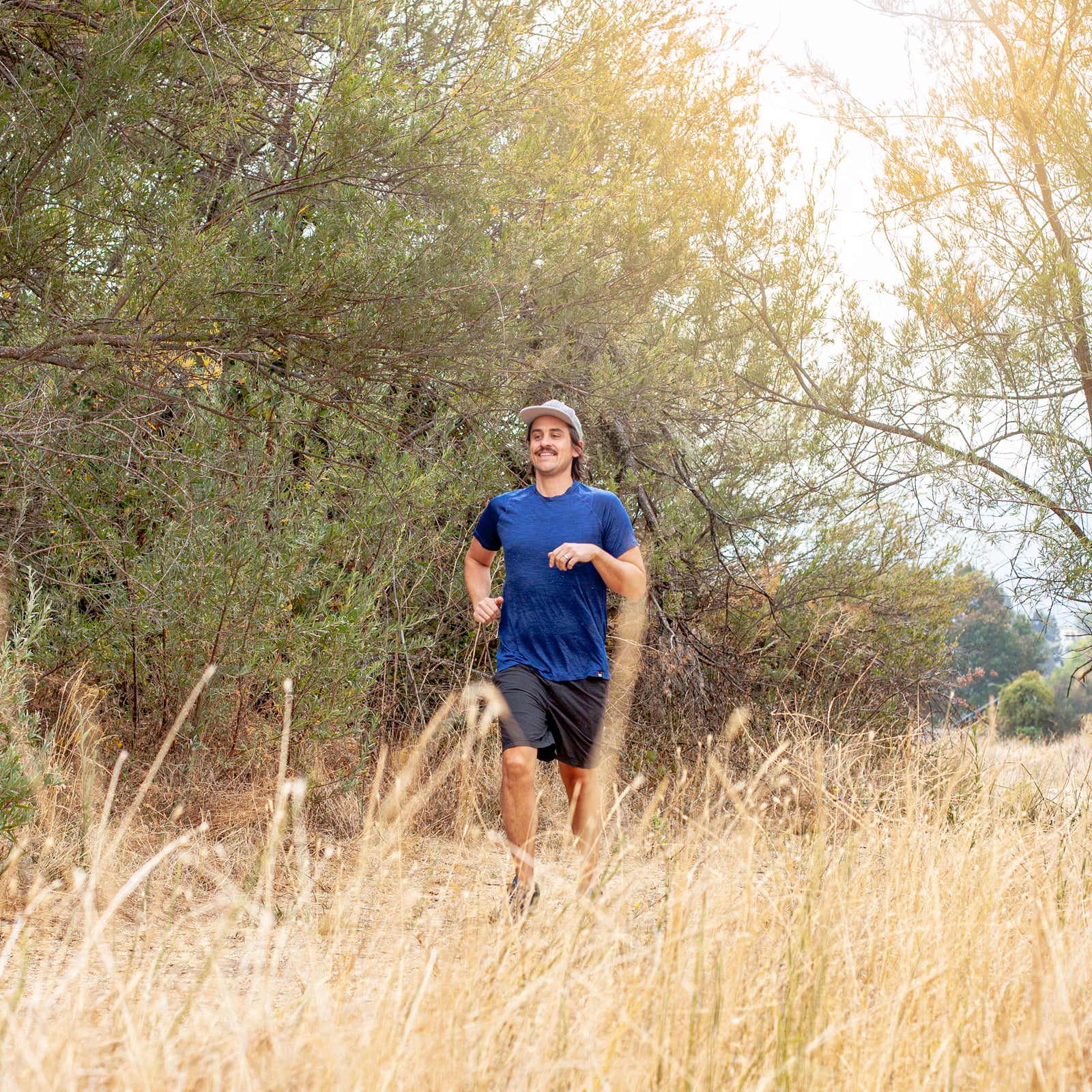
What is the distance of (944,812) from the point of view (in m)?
4.16

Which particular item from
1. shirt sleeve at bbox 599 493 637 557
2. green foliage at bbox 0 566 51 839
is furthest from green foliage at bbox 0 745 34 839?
shirt sleeve at bbox 599 493 637 557

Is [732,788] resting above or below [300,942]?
above

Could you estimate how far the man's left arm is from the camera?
379 centimetres

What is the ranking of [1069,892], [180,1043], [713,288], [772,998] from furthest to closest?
[713,288] → [1069,892] → [772,998] → [180,1043]

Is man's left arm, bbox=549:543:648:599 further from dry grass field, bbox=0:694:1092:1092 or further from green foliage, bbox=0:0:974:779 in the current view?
green foliage, bbox=0:0:974:779

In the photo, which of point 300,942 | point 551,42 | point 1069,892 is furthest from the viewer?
point 551,42

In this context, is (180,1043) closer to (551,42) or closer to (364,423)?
(364,423)

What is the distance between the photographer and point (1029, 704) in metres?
37.8

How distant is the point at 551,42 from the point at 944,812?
13.3 feet

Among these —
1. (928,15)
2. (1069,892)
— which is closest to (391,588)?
(1069,892)

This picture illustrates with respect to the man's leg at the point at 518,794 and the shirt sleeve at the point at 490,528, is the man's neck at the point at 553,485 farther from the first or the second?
the man's leg at the point at 518,794

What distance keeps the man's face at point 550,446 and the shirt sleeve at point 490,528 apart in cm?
24

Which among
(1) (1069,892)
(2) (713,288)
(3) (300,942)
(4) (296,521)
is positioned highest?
(2) (713,288)

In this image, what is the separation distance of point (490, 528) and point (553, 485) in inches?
12.6
